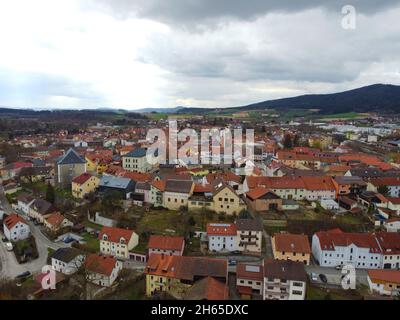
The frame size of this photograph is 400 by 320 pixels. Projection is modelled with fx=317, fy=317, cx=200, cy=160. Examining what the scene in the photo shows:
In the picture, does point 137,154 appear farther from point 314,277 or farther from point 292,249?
point 314,277

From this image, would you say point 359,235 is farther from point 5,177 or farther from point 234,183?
point 5,177

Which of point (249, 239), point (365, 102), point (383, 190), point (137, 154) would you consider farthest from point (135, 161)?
point (365, 102)

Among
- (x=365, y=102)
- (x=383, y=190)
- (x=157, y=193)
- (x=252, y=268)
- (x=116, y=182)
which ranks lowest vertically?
(x=252, y=268)

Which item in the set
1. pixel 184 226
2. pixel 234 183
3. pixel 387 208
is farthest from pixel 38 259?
pixel 387 208

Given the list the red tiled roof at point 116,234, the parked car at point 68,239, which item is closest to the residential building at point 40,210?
the parked car at point 68,239

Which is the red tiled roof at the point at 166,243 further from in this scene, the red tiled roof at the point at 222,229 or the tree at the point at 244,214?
the tree at the point at 244,214

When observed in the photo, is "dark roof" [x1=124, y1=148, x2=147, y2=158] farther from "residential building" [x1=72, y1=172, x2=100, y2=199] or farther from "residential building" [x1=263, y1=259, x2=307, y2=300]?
"residential building" [x1=263, y1=259, x2=307, y2=300]

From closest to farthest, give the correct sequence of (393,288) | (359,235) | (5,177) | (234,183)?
(393,288)
(359,235)
(234,183)
(5,177)
